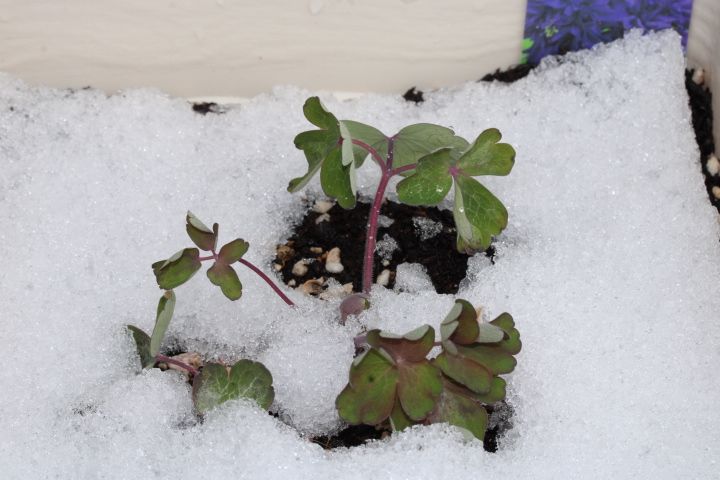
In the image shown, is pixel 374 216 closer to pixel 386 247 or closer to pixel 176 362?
pixel 386 247

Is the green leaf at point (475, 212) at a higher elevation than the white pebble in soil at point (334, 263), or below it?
higher

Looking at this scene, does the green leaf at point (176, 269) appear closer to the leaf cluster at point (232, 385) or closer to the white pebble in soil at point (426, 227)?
the leaf cluster at point (232, 385)

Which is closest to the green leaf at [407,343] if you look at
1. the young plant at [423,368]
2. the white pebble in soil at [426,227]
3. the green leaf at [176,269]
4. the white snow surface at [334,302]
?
the young plant at [423,368]

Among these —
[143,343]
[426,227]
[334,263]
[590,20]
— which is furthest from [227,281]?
[590,20]

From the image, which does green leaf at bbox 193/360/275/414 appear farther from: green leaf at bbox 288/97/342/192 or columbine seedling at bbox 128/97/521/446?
green leaf at bbox 288/97/342/192

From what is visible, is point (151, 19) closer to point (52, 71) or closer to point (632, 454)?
point (52, 71)

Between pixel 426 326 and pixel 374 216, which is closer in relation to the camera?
pixel 426 326

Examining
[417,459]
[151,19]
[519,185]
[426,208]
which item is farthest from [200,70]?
[417,459]

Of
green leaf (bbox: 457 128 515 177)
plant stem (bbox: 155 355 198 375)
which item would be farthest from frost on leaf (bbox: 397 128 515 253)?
plant stem (bbox: 155 355 198 375)
